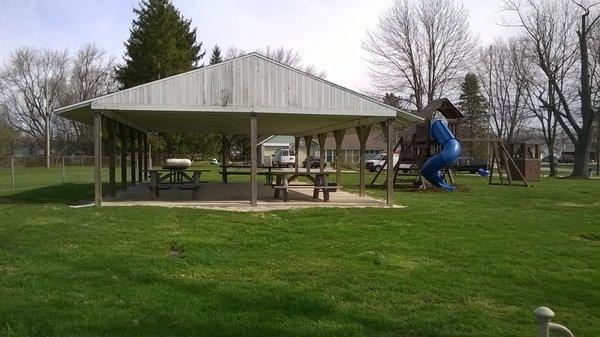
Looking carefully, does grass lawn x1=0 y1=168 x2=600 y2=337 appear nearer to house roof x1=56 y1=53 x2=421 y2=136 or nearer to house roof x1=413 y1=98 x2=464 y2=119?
house roof x1=56 y1=53 x2=421 y2=136

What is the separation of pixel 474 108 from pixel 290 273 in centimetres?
5970

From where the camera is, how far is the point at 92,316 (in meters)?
4.95

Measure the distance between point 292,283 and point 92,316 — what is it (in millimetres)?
2279

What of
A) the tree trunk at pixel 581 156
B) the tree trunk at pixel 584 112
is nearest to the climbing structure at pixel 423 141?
the tree trunk at pixel 584 112

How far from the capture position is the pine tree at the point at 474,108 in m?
60.4

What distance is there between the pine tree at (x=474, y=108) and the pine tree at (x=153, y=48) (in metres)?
30.6

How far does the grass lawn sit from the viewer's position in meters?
4.94

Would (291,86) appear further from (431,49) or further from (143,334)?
(431,49)

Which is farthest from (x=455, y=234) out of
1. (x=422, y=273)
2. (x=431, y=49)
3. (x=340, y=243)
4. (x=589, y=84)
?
(x=431, y=49)

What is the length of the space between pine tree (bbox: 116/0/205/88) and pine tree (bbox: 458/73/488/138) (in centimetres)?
3063

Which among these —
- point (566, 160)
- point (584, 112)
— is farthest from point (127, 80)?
point (566, 160)

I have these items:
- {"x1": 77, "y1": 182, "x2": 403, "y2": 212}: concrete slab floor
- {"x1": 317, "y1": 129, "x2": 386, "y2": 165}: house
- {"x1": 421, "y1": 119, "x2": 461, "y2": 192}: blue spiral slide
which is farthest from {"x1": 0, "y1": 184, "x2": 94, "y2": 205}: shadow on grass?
{"x1": 317, "y1": 129, "x2": 386, "y2": 165}: house

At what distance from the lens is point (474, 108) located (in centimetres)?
6281

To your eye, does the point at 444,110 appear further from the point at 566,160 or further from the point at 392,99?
the point at 566,160
